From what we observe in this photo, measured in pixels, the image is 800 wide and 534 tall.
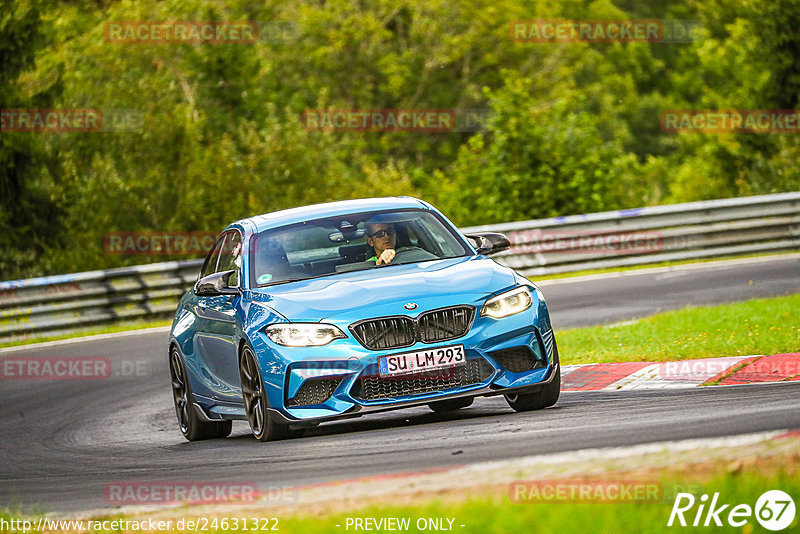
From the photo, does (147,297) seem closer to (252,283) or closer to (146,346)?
(146,346)

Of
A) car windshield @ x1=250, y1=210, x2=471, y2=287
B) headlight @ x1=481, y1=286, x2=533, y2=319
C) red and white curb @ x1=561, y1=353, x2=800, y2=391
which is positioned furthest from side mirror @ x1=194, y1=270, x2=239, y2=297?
red and white curb @ x1=561, y1=353, x2=800, y2=391

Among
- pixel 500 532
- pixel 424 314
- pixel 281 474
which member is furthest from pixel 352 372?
pixel 500 532

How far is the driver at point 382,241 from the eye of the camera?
9875 millimetres

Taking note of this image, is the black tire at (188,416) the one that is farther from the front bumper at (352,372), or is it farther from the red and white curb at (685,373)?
the red and white curb at (685,373)

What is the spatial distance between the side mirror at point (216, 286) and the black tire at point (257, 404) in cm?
70

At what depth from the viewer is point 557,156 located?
29.8m

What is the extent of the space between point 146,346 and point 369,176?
2066 centimetres

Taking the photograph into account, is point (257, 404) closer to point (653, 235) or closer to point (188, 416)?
point (188, 416)

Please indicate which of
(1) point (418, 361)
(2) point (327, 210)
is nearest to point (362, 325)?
(1) point (418, 361)

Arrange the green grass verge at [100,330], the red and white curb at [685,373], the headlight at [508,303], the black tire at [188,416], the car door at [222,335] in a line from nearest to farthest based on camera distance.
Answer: the headlight at [508,303] → the car door at [222,335] → the red and white curb at [685,373] → the black tire at [188,416] → the green grass verge at [100,330]

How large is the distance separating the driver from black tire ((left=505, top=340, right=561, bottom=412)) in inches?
52.9

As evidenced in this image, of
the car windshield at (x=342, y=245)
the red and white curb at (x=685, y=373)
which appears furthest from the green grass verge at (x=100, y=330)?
the car windshield at (x=342, y=245)

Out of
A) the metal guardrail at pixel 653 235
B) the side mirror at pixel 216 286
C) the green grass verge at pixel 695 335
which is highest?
the side mirror at pixel 216 286

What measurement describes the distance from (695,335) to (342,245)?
14.1 ft
